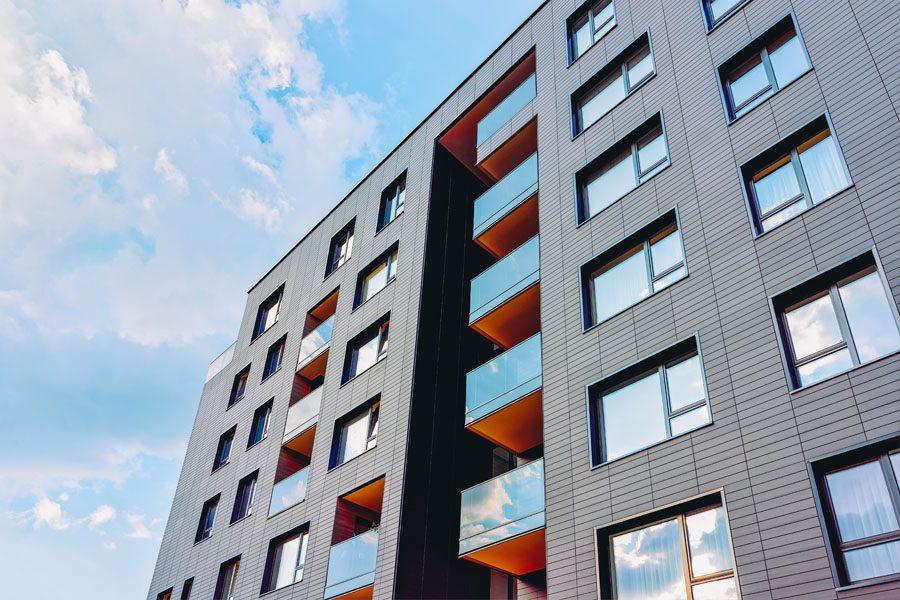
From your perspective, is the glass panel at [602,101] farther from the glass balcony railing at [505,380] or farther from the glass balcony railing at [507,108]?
the glass balcony railing at [505,380]

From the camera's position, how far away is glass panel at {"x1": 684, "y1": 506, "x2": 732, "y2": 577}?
421 inches

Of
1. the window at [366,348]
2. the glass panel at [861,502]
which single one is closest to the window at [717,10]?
the glass panel at [861,502]

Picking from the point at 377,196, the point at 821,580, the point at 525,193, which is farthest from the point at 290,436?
the point at 821,580

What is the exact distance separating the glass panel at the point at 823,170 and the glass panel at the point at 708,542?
17.3ft

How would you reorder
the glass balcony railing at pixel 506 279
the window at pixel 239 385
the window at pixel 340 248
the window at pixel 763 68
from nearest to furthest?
the window at pixel 763 68 < the glass balcony railing at pixel 506 279 < the window at pixel 340 248 < the window at pixel 239 385

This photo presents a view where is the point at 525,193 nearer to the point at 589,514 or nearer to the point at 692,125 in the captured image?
the point at 692,125

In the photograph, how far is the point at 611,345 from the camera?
46.4 ft

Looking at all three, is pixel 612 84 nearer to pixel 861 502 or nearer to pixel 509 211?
pixel 509 211

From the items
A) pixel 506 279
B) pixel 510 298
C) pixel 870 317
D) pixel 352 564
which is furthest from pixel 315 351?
pixel 870 317

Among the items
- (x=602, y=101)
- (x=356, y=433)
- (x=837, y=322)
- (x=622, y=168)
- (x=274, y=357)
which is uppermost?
(x=602, y=101)

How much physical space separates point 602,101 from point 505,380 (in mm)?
7227

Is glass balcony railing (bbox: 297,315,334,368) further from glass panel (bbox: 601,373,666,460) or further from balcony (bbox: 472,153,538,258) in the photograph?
glass panel (bbox: 601,373,666,460)

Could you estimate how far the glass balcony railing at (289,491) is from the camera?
827 inches

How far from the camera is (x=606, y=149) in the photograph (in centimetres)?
1700
